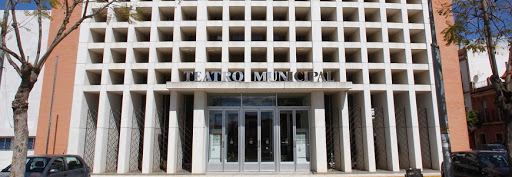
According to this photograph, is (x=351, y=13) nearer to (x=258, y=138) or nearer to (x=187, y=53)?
(x=258, y=138)

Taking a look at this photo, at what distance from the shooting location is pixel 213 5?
20000 mm

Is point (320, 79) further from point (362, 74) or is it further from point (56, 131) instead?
point (56, 131)

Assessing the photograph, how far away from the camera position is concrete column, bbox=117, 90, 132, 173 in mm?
18328

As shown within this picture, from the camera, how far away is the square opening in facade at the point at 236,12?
20.7m

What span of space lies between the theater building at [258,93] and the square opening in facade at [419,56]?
14 cm

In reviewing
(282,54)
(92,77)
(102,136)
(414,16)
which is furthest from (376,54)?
(92,77)

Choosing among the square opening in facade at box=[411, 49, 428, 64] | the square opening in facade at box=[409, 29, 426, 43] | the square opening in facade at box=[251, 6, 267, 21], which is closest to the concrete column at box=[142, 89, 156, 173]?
the square opening in facade at box=[251, 6, 267, 21]

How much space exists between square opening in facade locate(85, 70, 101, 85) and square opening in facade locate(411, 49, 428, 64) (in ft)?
65.0

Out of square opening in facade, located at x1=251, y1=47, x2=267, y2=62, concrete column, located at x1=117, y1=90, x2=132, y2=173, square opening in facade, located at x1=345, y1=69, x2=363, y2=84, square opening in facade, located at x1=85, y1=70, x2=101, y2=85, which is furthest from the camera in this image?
square opening in facade, located at x1=251, y1=47, x2=267, y2=62

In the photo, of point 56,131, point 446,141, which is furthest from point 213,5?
point 446,141

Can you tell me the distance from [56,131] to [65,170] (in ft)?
29.5

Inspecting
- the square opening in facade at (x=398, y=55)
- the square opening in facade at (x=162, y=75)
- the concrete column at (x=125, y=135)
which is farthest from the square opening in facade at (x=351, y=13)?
the concrete column at (x=125, y=135)

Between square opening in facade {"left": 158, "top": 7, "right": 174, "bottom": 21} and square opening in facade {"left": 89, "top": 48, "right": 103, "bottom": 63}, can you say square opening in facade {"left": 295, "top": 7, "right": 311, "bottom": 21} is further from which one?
square opening in facade {"left": 89, "top": 48, "right": 103, "bottom": 63}

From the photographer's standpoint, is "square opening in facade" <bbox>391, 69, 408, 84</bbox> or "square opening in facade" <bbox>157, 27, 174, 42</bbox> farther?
"square opening in facade" <bbox>157, 27, 174, 42</bbox>
